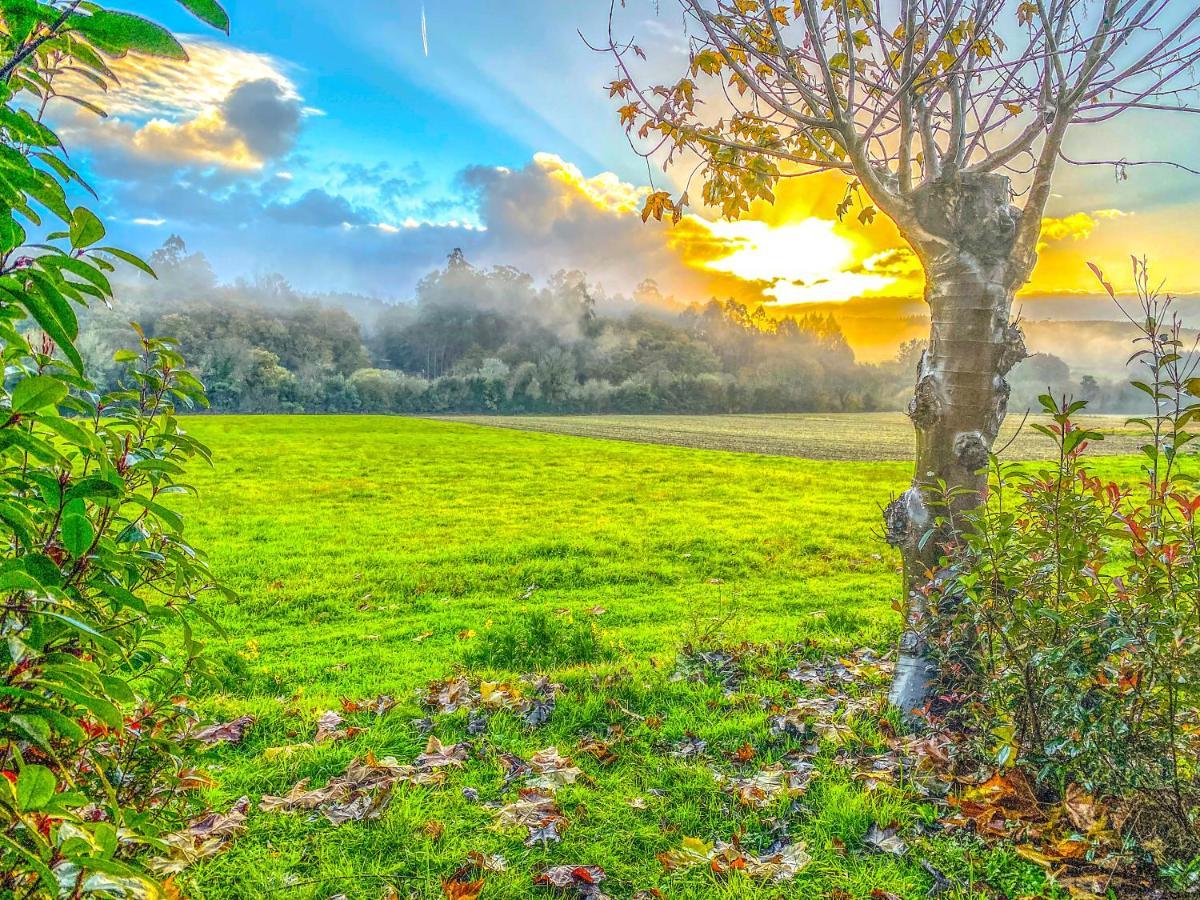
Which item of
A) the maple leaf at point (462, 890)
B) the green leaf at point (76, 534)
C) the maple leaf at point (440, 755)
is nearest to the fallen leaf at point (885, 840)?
the maple leaf at point (462, 890)

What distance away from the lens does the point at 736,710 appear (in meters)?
5.17

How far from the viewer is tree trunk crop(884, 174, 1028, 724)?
15.0ft

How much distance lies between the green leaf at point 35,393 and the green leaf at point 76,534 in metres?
0.32

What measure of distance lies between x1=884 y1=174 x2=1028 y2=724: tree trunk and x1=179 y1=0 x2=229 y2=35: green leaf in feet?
14.8

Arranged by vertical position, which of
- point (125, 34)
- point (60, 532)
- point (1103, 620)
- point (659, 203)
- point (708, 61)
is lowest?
point (1103, 620)

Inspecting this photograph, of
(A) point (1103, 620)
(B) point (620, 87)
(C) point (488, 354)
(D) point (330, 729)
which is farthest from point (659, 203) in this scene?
(C) point (488, 354)

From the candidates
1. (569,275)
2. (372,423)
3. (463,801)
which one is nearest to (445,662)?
(463,801)

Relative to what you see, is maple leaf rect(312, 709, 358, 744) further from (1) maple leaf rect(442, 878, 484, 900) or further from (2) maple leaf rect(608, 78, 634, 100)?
(2) maple leaf rect(608, 78, 634, 100)

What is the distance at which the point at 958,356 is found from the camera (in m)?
4.60

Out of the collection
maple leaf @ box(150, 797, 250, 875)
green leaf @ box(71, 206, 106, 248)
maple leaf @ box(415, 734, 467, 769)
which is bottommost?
maple leaf @ box(415, 734, 467, 769)

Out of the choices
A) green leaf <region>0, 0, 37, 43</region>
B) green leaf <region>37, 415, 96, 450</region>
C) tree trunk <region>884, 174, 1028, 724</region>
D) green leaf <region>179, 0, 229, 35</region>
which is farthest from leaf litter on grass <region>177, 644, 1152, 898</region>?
green leaf <region>179, 0, 229, 35</region>

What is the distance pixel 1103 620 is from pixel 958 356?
6.71 feet

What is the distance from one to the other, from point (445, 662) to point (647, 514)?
10.5 metres

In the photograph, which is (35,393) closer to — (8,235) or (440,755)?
(8,235)
